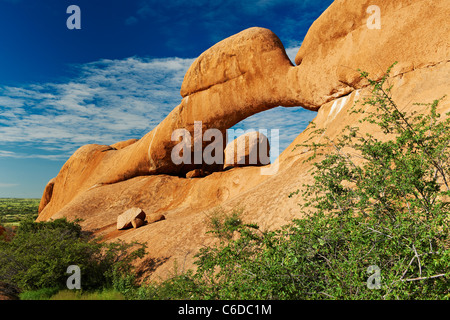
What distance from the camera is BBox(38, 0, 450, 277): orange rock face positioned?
925 cm

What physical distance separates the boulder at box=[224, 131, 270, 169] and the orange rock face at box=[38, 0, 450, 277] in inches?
219

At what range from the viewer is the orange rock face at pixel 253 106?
9.25 m

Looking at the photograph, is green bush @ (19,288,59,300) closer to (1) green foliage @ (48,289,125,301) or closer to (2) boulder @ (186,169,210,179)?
(1) green foliage @ (48,289,125,301)

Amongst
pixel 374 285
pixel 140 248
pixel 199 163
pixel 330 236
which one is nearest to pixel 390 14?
pixel 330 236

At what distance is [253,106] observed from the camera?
52.9 ft

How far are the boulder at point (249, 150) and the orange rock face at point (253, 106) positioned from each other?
556cm

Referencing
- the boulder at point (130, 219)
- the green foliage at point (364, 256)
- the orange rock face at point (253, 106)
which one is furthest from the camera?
the boulder at point (130, 219)

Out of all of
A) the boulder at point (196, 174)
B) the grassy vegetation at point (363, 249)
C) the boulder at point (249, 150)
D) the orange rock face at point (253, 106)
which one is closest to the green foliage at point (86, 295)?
the orange rock face at point (253, 106)

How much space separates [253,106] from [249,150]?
427 inches

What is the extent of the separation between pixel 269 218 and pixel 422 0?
935cm

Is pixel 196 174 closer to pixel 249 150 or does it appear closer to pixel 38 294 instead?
pixel 249 150

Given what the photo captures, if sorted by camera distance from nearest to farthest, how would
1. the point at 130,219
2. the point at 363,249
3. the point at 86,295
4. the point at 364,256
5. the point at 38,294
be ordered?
the point at 364,256 → the point at 363,249 → the point at 38,294 → the point at 86,295 → the point at 130,219

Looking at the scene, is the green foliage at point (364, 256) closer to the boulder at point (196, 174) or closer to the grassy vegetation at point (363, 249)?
the grassy vegetation at point (363, 249)

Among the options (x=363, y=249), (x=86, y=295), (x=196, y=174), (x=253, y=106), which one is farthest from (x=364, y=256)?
(x=196, y=174)
